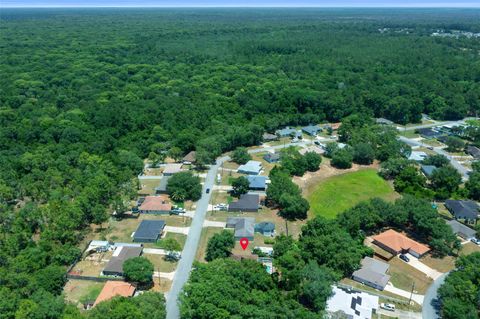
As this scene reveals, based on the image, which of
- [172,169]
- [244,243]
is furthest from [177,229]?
[172,169]

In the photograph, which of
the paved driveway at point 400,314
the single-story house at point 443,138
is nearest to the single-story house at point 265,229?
the paved driveway at point 400,314

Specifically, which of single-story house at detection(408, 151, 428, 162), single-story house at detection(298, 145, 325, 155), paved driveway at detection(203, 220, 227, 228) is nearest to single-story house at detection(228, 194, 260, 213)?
paved driveway at detection(203, 220, 227, 228)

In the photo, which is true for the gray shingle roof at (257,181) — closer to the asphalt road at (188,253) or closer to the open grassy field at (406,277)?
the asphalt road at (188,253)

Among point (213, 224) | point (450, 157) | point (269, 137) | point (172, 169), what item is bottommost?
point (213, 224)

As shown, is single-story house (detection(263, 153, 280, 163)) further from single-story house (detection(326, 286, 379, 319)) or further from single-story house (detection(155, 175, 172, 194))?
single-story house (detection(326, 286, 379, 319))

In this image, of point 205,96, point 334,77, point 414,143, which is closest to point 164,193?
point 205,96

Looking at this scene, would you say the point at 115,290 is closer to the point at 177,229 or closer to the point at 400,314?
the point at 177,229

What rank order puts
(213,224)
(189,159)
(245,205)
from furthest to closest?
(189,159), (245,205), (213,224)
